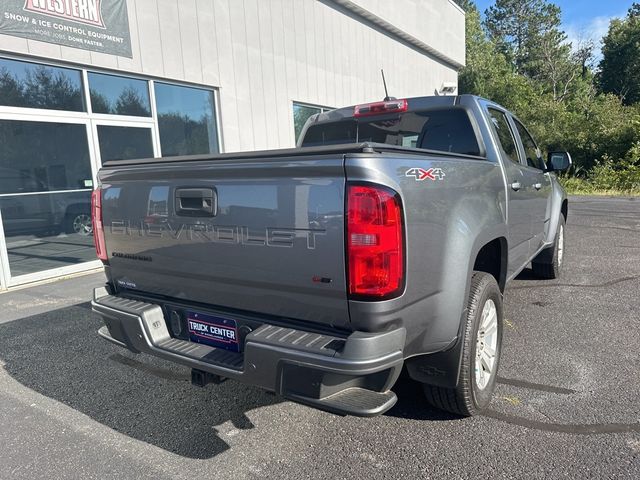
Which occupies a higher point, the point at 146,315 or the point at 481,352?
the point at 146,315

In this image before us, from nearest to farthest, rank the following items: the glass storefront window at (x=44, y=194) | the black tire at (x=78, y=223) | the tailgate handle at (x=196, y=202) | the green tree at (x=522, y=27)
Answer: the tailgate handle at (x=196, y=202) < the glass storefront window at (x=44, y=194) < the black tire at (x=78, y=223) < the green tree at (x=522, y=27)

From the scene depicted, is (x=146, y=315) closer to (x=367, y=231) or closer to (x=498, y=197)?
(x=367, y=231)

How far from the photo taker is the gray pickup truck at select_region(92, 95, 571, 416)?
6.45 ft

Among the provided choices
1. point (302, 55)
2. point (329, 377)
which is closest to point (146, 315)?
point (329, 377)

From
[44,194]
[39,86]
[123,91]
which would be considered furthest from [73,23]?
[44,194]

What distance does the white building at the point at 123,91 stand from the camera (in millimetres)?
6543

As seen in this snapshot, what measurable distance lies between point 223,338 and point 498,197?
2031 mm

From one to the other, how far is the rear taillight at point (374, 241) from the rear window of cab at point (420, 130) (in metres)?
1.70

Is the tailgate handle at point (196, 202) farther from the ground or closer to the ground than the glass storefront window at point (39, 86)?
closer to the ground

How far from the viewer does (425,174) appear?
7.20 ft

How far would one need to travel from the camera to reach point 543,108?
2353cm

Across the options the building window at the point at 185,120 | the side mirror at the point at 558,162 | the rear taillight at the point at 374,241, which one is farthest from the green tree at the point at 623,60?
the rear taillight at the point at 374,241

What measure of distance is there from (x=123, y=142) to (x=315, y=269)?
690 centimetres

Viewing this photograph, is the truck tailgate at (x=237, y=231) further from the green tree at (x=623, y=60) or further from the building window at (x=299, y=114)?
the green tree at (x=623, y=60)
